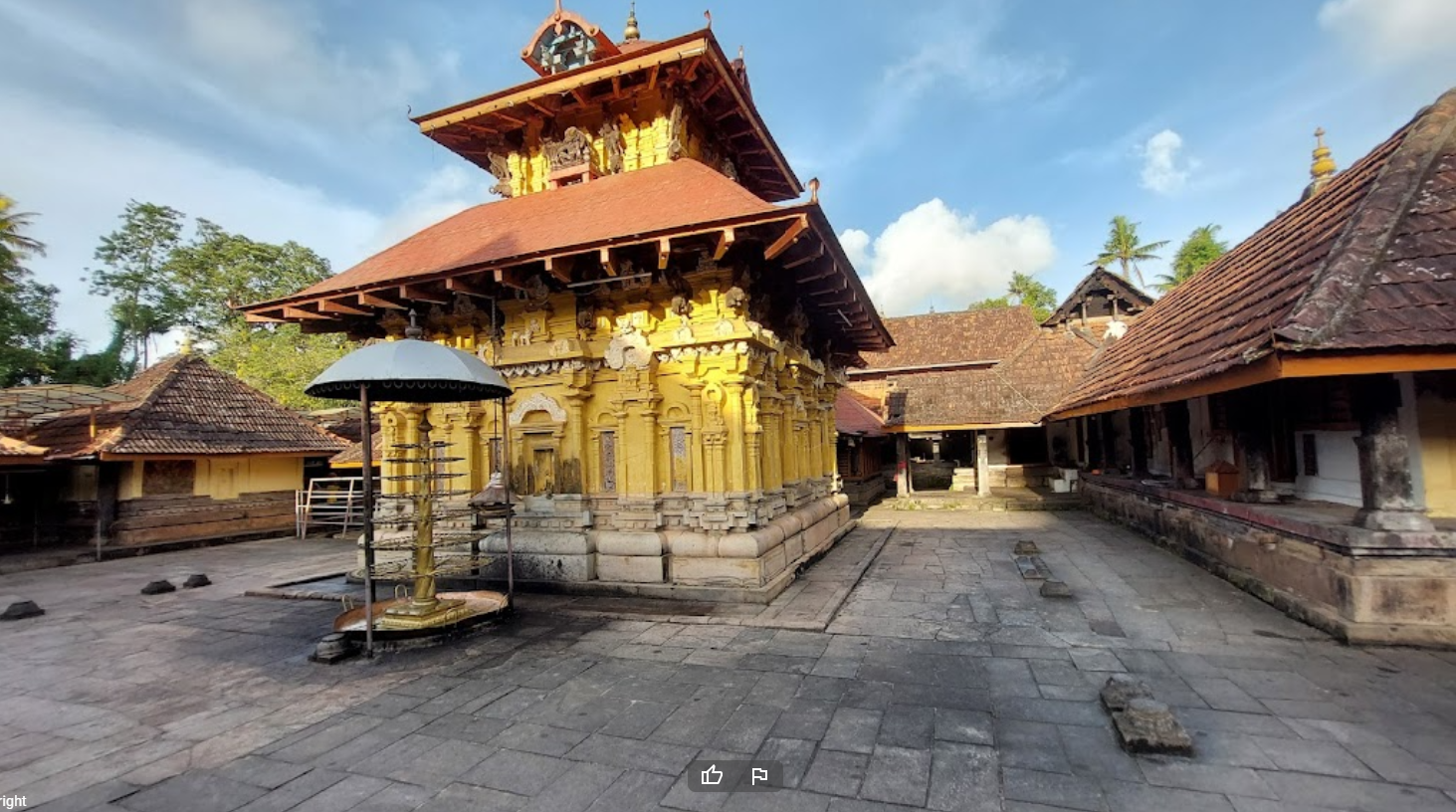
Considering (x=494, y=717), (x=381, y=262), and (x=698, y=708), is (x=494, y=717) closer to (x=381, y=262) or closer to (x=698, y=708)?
(x=698, y=708)

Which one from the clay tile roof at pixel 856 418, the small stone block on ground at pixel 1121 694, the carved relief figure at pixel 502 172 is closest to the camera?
the small stone block on ground at pixel 1121 694

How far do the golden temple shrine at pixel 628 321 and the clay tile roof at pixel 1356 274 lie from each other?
3976 mm

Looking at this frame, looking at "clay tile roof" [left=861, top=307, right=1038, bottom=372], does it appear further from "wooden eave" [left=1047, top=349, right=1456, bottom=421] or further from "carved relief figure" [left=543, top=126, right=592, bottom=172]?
"wooden eave" [left=1047, top=349, right=1456, bottom=421]

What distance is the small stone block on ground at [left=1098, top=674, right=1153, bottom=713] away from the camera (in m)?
3.68

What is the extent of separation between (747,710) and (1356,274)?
5.90 m

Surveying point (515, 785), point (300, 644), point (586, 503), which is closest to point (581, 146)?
point (586, 503)

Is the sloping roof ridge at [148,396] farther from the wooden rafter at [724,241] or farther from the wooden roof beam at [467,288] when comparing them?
the wooden rafter at [724,241]

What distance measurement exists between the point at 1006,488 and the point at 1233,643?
590 inches

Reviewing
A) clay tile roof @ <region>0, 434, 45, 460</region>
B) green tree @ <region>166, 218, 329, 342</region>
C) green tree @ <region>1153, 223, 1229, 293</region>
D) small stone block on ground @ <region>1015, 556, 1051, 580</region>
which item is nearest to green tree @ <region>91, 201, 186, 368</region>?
green tree @ <region>166, 218, 329, 342</region>

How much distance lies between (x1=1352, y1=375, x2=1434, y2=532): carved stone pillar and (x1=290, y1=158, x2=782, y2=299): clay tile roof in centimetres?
525

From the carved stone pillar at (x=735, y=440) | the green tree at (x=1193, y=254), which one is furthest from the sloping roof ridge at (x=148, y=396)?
the green tree at (x=1193, y=254)

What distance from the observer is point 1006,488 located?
19.2 metres

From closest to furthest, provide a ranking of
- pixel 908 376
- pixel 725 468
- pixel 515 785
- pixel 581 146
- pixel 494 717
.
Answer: pixel 515 785
pixel 494 717
pixel 725 468
pixel 581 146
pixel 908 376

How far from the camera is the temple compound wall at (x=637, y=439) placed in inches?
273
